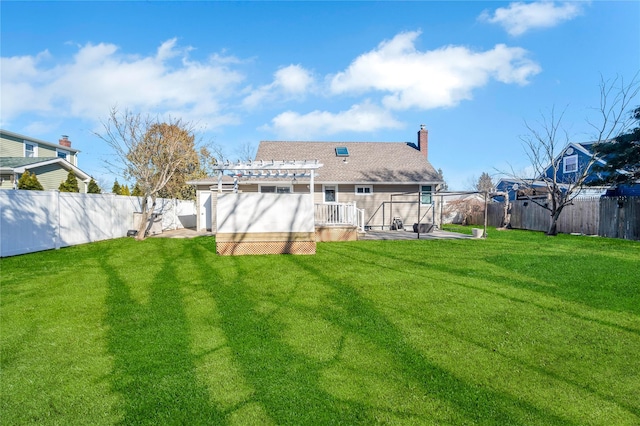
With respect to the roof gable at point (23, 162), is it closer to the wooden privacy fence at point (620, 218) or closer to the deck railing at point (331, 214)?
the deck railing at point (331, 214)

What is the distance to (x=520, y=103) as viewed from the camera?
701 inches

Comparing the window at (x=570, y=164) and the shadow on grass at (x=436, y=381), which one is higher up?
the window at (x=570, y=164)

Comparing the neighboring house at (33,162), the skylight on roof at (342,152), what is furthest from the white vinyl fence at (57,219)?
the skylight on roof at (342,152)

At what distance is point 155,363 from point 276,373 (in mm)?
1219

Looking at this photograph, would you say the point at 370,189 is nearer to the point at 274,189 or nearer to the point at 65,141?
the point at 274,189

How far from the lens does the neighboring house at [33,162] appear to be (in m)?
16.9

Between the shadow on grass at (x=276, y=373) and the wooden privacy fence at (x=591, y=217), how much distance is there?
16.7 meters

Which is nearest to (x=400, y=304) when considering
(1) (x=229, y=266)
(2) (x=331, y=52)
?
(1) (x=229, y=266)

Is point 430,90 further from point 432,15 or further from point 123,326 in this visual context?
point 123,326

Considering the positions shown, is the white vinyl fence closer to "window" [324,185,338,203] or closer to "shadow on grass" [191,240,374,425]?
"shadow on grass" [191,240,374,425]

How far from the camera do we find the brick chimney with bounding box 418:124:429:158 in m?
20.5

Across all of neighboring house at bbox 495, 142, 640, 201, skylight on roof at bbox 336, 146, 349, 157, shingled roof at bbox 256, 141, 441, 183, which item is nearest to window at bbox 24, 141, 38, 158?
shingled roof at bbox 256, 141, 441, 183

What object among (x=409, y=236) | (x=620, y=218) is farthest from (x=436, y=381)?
(x=620, y=218)

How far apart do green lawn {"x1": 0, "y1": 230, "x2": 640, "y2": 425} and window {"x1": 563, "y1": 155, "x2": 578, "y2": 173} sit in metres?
20.2
